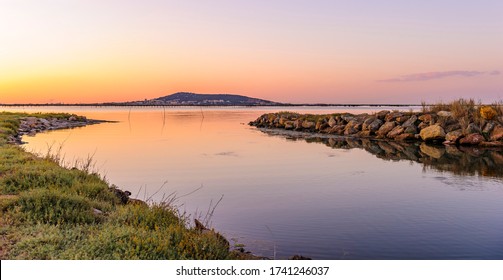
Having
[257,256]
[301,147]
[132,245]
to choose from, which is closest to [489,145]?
[301,147]

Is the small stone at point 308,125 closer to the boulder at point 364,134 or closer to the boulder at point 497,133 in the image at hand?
the boulder at point 364,134

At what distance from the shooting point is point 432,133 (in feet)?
94.7

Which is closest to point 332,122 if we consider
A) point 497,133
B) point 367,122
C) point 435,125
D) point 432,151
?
point 367,122

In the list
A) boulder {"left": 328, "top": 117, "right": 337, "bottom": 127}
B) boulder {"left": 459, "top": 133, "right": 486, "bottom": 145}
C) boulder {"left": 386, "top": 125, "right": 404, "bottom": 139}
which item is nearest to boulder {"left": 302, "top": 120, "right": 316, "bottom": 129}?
boulder {"left": 328, "top": 117, "right": 337, "bottom": 127}

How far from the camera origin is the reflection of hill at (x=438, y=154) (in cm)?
1856

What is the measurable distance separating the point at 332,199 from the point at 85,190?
677cm

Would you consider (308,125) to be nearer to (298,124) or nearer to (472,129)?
(298,124)

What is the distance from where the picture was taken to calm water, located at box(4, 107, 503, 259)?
8914 millimetres

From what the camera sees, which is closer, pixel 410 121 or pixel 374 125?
pixel 410 121

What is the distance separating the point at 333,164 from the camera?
65.9 feet

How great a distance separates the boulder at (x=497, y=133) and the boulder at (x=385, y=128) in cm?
748

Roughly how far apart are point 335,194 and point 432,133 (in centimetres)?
1789

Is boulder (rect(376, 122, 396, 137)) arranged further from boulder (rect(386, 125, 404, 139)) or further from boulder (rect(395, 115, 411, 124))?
boulder (rect(395, 115, 411, 124))

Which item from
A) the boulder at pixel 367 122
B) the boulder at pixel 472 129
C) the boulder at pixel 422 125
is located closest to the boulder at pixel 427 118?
the boulder at pixel 422 125
